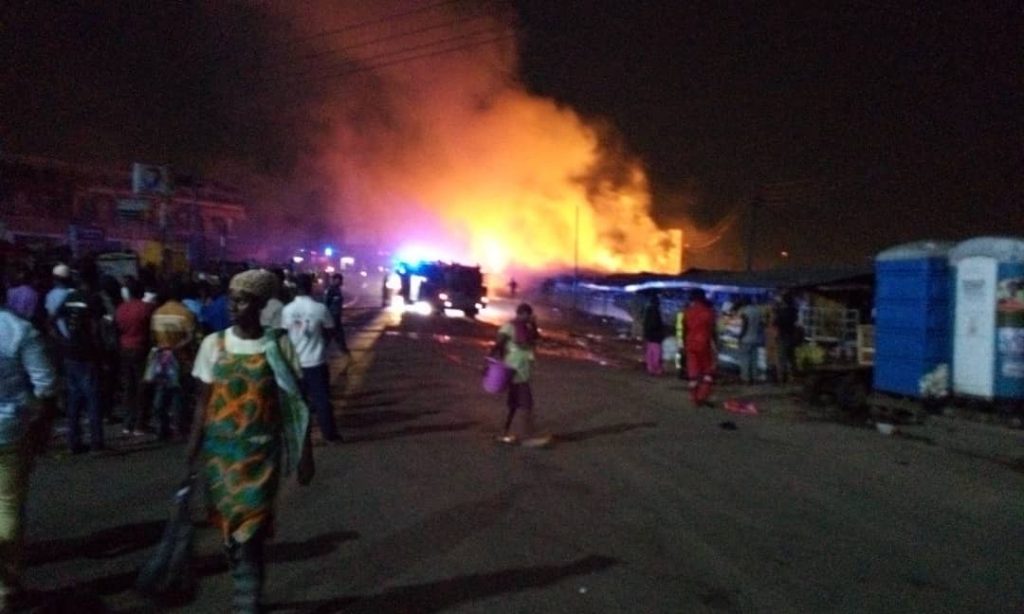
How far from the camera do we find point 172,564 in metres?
5.09

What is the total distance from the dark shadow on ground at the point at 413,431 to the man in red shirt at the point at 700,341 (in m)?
4.03

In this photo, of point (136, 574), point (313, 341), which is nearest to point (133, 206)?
point (313, 341)

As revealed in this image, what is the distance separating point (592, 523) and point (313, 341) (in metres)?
3.93

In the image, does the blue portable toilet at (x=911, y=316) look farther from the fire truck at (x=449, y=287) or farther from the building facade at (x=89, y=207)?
the fire truck at (x=449, y=287)

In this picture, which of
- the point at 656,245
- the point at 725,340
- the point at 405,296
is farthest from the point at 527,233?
the point at 725,340

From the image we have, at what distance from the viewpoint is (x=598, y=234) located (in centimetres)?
6744

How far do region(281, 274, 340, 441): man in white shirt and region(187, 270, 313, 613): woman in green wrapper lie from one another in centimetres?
508

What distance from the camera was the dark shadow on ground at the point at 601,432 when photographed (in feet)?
37.0

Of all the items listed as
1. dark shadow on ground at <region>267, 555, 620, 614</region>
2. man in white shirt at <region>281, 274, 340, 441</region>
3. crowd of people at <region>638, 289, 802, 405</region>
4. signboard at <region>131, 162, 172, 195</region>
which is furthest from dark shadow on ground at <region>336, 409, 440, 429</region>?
signboard at <region>131, 162, 172, 195</region>

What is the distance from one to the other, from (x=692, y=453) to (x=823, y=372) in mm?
6290

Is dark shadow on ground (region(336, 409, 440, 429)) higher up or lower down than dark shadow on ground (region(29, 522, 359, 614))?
higher up

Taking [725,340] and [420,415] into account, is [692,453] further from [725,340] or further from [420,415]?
[725,340]

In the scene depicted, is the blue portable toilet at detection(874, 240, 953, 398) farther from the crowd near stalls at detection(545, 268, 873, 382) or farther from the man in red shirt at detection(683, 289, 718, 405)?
the man in red shirt at detection(683, 289, 718, 405)

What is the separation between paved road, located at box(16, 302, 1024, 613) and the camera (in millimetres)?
5668
